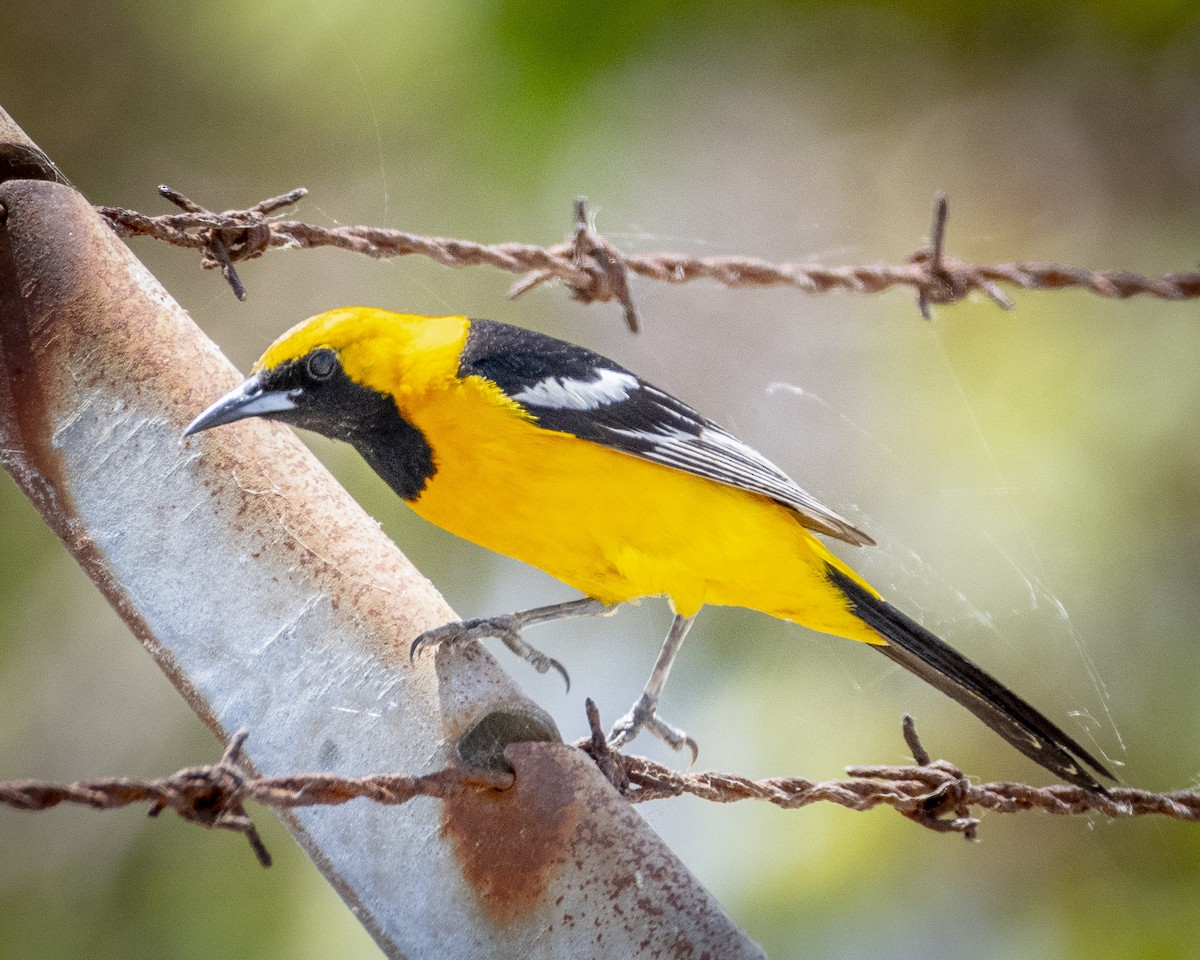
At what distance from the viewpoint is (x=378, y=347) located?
248cm

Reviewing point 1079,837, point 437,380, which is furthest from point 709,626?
point 437,380

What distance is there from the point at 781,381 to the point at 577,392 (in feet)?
10.5

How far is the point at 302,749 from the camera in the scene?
66.2 inches

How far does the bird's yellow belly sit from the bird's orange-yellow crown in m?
0.15

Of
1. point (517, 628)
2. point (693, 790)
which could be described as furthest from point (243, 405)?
point (693, 790)

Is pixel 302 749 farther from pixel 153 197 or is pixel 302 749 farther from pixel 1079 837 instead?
pixel 1079 837

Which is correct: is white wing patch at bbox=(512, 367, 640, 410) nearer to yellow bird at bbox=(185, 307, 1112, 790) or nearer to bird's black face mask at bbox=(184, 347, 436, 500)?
yellow bird at bbox=(185, 307, 1112, 790)

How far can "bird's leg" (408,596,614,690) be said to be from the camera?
1807 mm

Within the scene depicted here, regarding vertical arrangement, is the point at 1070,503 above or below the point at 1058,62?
below

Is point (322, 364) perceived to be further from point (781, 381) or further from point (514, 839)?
point (781, 381)

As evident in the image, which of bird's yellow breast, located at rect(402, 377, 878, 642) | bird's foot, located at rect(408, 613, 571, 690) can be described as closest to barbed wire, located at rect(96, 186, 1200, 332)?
bird's yellow breast, located at rect(402, 377, 878, 642)

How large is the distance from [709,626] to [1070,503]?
1745mm

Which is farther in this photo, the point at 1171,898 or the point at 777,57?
the point at 777,57

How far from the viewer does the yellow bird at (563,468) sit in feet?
7.86
